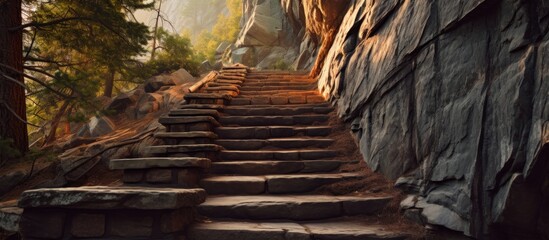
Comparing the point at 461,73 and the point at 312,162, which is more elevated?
the point at 461,73

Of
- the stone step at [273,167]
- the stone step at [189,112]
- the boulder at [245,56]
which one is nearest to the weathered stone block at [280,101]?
the stone step at [189,112]

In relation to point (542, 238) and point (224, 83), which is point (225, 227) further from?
point (224, 83)

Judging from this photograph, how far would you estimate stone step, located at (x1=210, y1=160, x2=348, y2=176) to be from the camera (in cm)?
465

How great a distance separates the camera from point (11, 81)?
601 cm

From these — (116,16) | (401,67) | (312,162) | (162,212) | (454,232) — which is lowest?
(454,232)

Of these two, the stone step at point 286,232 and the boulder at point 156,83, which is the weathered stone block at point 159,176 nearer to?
the stone step at point 286,232

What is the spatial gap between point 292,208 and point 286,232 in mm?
501

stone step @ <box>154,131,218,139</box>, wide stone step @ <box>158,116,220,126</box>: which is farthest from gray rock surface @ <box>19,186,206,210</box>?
wide stone step @ <box>158,116,220,126</box>

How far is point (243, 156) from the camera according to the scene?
5082mm

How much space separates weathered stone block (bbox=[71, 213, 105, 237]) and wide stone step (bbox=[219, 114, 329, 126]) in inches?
140

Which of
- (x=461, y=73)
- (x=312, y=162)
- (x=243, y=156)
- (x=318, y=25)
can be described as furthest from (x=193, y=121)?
(x=318, y=25)

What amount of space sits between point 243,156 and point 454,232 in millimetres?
3042

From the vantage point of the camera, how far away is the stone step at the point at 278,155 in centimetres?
496

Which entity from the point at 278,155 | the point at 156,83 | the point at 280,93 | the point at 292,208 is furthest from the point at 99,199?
the point at 156,83
